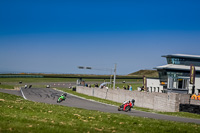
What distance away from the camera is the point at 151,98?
34.8m

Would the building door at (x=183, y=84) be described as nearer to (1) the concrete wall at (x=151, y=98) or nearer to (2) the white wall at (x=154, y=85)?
(2) the white wall at (x=154, y=85)

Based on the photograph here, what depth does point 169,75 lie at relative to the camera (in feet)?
211

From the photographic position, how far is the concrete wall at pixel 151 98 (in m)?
28.8

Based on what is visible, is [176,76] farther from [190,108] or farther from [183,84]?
[190,108]

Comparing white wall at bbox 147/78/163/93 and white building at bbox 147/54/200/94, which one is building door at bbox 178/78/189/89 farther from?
white wall at bbox 147/78/163/93

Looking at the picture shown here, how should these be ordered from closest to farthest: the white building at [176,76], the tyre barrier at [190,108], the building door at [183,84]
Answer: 1. the tyre barrier at [190,108]
2. the building door at [183,84]
3. the white building at [176,76]

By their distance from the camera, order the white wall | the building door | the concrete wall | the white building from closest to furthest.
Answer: the concrete wall
the building door
the white building
the white wall

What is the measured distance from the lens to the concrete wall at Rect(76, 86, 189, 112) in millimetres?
28766

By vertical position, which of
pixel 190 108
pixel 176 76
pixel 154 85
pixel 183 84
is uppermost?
pixel 176 76

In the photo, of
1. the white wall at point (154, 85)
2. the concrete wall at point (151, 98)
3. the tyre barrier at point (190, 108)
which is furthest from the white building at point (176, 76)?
the tyre barrier at point (190, 108)

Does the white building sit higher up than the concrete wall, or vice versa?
the white building

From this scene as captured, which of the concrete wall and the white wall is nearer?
the concrete wall

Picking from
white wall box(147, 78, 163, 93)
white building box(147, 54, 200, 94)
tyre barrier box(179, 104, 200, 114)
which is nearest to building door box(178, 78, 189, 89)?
white building box(147, 54, 200, 94)

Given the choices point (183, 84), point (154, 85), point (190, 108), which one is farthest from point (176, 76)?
point (190, 108)
